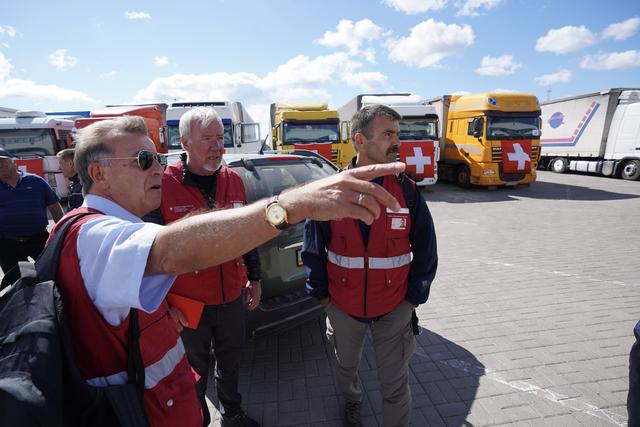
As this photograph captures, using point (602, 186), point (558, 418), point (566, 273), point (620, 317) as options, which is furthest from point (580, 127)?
point (558, 418)

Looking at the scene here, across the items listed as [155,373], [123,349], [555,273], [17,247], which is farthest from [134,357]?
[555,273]

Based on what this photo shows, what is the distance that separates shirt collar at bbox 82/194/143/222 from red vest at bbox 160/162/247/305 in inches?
36.4

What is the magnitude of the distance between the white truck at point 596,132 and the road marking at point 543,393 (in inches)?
620

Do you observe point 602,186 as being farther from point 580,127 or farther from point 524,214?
point 524,214

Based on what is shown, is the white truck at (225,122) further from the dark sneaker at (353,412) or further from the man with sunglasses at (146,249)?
the man with sunglasses at (146,249)

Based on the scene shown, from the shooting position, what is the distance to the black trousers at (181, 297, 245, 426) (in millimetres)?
2207

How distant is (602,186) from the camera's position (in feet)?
44.7

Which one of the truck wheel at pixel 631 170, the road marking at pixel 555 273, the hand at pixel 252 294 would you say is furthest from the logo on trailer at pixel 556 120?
the hand at pixel 252 294

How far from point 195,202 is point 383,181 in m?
1.26

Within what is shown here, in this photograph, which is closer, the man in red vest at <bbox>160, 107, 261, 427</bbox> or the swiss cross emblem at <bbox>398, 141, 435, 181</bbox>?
the man in red vest at <bbox>160, 107, 261, 427</bbox>

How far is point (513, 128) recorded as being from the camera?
40.3 ft

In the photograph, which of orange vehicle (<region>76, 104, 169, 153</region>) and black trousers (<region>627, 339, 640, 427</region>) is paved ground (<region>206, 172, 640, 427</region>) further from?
orange vehicle (<region>76, 104, 169, 153</region>)

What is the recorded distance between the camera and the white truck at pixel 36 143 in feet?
35.6

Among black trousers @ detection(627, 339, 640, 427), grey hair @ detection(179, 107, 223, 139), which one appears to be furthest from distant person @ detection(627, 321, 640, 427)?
grey hair @ detection(179, 107, 223, 139)
